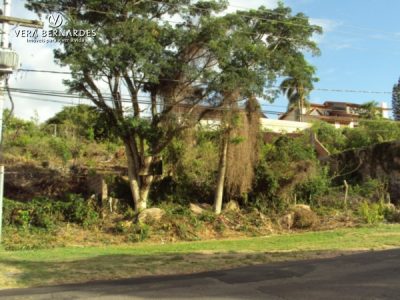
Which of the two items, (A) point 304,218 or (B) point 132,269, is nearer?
(B) point 132,269

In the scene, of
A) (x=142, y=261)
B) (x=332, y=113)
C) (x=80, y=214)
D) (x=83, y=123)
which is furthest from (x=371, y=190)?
(x=332, y=113)

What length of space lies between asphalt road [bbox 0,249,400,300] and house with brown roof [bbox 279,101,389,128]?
179 ft

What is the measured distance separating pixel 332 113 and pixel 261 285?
76.3m

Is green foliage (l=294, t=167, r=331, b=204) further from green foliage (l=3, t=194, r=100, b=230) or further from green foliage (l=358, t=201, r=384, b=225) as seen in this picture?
green foliage (l=3, t=194, r=100, b=230)

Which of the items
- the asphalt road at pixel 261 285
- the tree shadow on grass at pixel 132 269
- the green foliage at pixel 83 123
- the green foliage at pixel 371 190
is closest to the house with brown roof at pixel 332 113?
the green foliage at pixel 83 123

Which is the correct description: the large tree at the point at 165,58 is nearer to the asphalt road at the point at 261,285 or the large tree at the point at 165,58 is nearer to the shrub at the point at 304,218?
the shrub at the point at 304,218

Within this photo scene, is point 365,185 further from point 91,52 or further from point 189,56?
point 91,52

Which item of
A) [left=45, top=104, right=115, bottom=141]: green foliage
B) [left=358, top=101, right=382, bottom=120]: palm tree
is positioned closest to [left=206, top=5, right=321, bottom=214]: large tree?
[left=45, top=104, right=115, bottom=141]: green foliage

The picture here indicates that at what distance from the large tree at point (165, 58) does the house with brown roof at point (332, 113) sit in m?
39.8

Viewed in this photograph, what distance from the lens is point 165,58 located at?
76.2ft

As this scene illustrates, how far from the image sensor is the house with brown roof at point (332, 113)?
67.8 m

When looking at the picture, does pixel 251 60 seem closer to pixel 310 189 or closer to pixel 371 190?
pixel 310 189

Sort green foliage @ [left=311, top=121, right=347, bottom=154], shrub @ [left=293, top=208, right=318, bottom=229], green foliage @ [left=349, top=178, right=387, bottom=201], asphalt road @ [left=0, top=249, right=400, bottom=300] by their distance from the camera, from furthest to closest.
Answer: green foliage @ [left=311, top=121, right=347, bottom=154]
green foliage @ [left=349, top=178, right=387, bottom=201]
shrub @ [left=293, top=208, right=318, bottom=229]
asphalt road @ [left=0, top=249, right=400, bottom=300]

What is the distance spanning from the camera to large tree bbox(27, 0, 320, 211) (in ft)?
72.0
